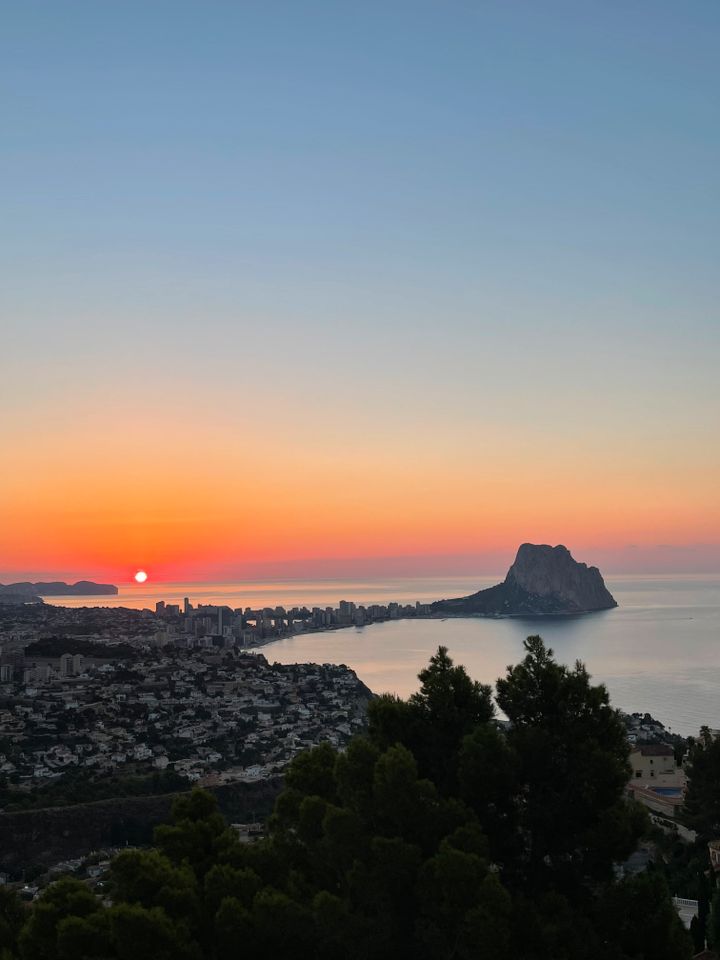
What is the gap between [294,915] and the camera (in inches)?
272

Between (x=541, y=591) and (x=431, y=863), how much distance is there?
14731 cm

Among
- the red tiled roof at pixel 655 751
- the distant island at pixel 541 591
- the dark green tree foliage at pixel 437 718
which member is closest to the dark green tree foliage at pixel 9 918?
the dark green tree foliage at pixel 437 718

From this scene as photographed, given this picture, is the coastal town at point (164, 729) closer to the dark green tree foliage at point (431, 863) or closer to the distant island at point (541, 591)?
the dark green tree foliage at point (431, 863)

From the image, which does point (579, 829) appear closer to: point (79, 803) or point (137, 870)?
point (137, 870)

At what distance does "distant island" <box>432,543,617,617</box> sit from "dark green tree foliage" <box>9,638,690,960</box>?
5329 inches

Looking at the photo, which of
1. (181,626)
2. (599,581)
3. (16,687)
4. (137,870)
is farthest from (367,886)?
(599,581)

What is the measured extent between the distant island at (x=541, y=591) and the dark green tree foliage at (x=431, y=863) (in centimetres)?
13537

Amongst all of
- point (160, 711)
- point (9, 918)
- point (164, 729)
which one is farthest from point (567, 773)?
point (160, 711)

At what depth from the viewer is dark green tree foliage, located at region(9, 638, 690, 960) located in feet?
21.5

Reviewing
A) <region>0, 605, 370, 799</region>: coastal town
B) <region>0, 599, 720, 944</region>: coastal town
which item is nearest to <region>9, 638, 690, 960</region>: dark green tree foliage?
<region>0, 599, 720, 944</region>: coastal town

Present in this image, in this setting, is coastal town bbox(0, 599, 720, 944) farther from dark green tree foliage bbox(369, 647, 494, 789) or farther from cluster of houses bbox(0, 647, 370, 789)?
dark green tree foliage bbox(369, 647, 494, 789)

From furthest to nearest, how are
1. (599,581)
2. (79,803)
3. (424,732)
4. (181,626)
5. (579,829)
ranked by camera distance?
(599,581) → (181,626) → (79,803) → (424,732) → (579,829)

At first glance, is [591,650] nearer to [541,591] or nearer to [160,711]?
[160,711]

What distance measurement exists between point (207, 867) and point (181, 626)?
90605 millimetres
